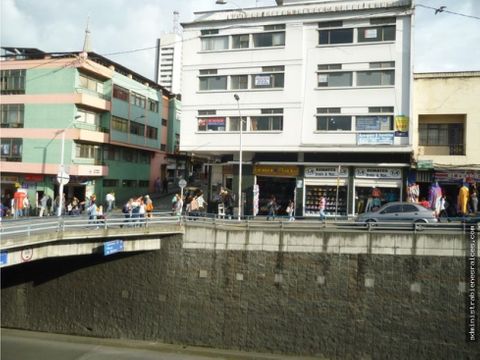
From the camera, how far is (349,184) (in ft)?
95.3

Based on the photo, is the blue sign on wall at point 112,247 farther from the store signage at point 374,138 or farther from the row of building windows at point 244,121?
the store signage at point 374,138

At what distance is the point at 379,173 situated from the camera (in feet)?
94.0

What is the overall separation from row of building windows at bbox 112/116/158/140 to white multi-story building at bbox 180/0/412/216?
11.7m

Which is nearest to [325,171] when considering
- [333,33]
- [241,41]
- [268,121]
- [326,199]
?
[326,199]

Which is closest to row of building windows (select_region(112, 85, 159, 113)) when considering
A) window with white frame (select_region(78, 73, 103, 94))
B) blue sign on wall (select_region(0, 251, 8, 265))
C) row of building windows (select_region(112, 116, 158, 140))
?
window with white frame (select_region(78, 73, 103, 94))

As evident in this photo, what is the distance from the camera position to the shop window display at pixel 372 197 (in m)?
28.2

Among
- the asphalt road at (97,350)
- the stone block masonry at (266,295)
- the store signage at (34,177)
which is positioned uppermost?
the store signage at (34,177)

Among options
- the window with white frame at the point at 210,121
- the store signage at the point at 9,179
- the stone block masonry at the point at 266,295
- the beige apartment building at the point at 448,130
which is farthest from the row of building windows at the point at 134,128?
the beige apartment building at the point at 448,130

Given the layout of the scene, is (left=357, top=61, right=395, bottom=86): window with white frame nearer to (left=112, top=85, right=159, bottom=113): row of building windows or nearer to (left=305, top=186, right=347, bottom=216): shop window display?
(left=305, top=186, right=347, bottom=216): shop window display

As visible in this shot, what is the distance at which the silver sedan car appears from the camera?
67.3 feet

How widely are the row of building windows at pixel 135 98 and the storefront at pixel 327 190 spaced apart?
2146 cm

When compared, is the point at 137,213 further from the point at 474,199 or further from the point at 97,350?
the point at 474,199

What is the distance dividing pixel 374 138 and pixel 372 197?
13.1 feet

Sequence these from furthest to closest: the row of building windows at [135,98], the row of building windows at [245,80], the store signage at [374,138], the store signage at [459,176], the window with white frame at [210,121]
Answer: the row of building windows at [135,98]
the window with white frame at [210,121]
the row of building windows at [245,80]
the store signage at [374,138]
the store signage at [459,176]
